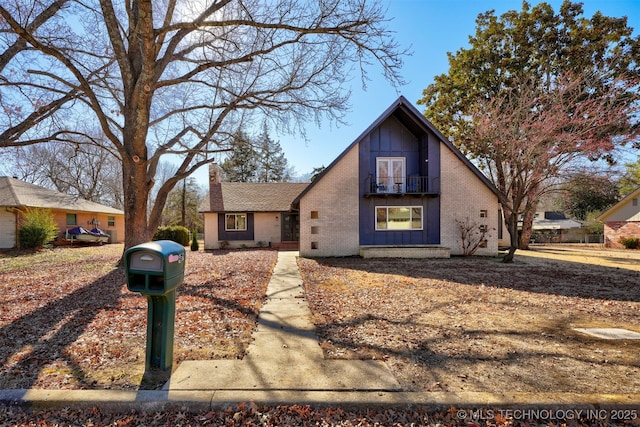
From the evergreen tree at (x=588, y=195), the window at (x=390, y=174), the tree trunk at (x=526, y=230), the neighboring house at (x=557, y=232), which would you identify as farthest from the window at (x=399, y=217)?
the neighboring house at (x=557, y=232)

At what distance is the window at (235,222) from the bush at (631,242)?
1021 inches

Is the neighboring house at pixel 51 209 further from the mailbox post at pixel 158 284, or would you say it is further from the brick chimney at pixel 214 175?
the mailbox post at pixel 158 284

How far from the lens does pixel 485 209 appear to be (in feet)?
46.8

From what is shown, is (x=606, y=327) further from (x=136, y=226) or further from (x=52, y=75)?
(x=52, y=75)

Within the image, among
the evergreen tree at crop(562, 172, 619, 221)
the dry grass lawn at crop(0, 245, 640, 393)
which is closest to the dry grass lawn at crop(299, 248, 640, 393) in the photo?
the dry grass lawn at crop(0, 245, 640, 393)

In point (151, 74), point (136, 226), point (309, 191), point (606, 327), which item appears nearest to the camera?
point (606, 327)

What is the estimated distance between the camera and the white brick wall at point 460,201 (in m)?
14.2

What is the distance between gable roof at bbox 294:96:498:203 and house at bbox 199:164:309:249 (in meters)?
6.08

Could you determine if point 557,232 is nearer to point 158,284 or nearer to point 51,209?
point 158,284

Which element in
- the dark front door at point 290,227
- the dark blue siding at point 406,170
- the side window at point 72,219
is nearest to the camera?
the dark blue siding at point 406,170

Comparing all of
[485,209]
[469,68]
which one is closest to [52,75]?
[485,209]

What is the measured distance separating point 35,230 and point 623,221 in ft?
122

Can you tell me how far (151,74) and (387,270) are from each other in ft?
30.6

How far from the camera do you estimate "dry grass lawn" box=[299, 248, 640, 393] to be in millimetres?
3090
